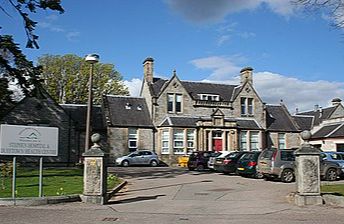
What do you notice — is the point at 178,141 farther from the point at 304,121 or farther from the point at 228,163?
the point at 304,121

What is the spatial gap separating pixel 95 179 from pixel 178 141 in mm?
31899

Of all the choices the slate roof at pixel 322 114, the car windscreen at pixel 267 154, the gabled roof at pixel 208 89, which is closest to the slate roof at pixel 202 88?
the gabled roof at pixel 208 89

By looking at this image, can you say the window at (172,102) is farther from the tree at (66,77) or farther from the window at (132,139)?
the tree at (66,77)

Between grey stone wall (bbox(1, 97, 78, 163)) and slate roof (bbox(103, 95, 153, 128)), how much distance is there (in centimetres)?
422

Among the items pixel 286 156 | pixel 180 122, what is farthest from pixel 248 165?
pixel 180 122

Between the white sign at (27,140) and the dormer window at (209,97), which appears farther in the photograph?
the dormer window at (209,97)

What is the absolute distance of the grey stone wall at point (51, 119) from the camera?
140ft

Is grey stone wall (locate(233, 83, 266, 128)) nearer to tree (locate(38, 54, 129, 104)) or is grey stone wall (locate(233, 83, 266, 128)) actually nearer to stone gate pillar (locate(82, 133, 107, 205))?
tree (locate(38, 54, 129, 104))

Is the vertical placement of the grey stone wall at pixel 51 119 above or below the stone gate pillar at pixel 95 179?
above

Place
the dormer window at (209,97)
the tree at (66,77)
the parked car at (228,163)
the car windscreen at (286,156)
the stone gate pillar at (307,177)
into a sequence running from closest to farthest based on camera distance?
the stone gate pillar at (307,177) < the car windscreen at (286,156) < the parked car at (228,163) < the dormer window at (209,97) < the tree at (66,77)

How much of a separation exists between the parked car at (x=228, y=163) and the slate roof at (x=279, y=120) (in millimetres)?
23160

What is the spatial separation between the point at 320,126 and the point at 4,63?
1533 inches

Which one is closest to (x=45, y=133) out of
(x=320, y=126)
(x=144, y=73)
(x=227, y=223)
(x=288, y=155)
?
(x=227, y=223)

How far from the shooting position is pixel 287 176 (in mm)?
23953
